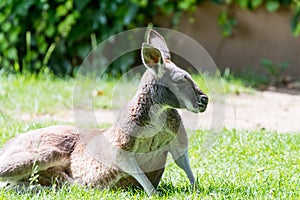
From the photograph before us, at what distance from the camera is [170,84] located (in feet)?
12.3

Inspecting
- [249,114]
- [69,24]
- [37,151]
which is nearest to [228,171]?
[37,151]

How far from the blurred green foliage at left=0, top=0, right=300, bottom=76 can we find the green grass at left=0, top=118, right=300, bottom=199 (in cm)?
359

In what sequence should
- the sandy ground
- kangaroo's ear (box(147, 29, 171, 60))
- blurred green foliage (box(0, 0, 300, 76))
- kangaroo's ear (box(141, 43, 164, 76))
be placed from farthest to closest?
blurred green foliage (box(0, 0, 300, 76)) < the sandy ground < kangaroo's ear (box(147, 29, 171, 60)) < kangaroo's ear (box(141, 43, 164, 76))

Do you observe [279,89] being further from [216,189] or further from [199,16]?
[216,189]

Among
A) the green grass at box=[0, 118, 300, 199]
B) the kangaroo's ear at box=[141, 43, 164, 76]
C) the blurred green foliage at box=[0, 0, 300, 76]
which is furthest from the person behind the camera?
the blurred green foliage at box=[0, 0, 300, 76]

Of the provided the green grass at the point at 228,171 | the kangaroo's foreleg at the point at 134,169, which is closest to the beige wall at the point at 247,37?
the green grass at the point at 228,171

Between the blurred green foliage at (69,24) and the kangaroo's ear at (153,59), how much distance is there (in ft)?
18.3

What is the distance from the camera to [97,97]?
311 inches

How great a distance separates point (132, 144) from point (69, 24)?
5.81 m

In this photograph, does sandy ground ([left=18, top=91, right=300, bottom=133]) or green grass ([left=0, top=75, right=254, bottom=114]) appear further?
green grass ([left=0, top=75, right=254, bottom=114])

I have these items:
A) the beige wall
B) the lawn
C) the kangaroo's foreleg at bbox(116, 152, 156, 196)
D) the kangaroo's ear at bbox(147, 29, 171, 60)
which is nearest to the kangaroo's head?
the kangaroo's ear at bbox(147, 29, 171, 60)

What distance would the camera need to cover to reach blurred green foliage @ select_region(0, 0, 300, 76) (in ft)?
30.6

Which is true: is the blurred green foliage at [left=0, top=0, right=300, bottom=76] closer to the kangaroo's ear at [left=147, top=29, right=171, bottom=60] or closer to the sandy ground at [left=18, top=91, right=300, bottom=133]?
the sandy ground at [left=18, top=91, right=300, bottom=133]

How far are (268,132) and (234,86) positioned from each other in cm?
287
